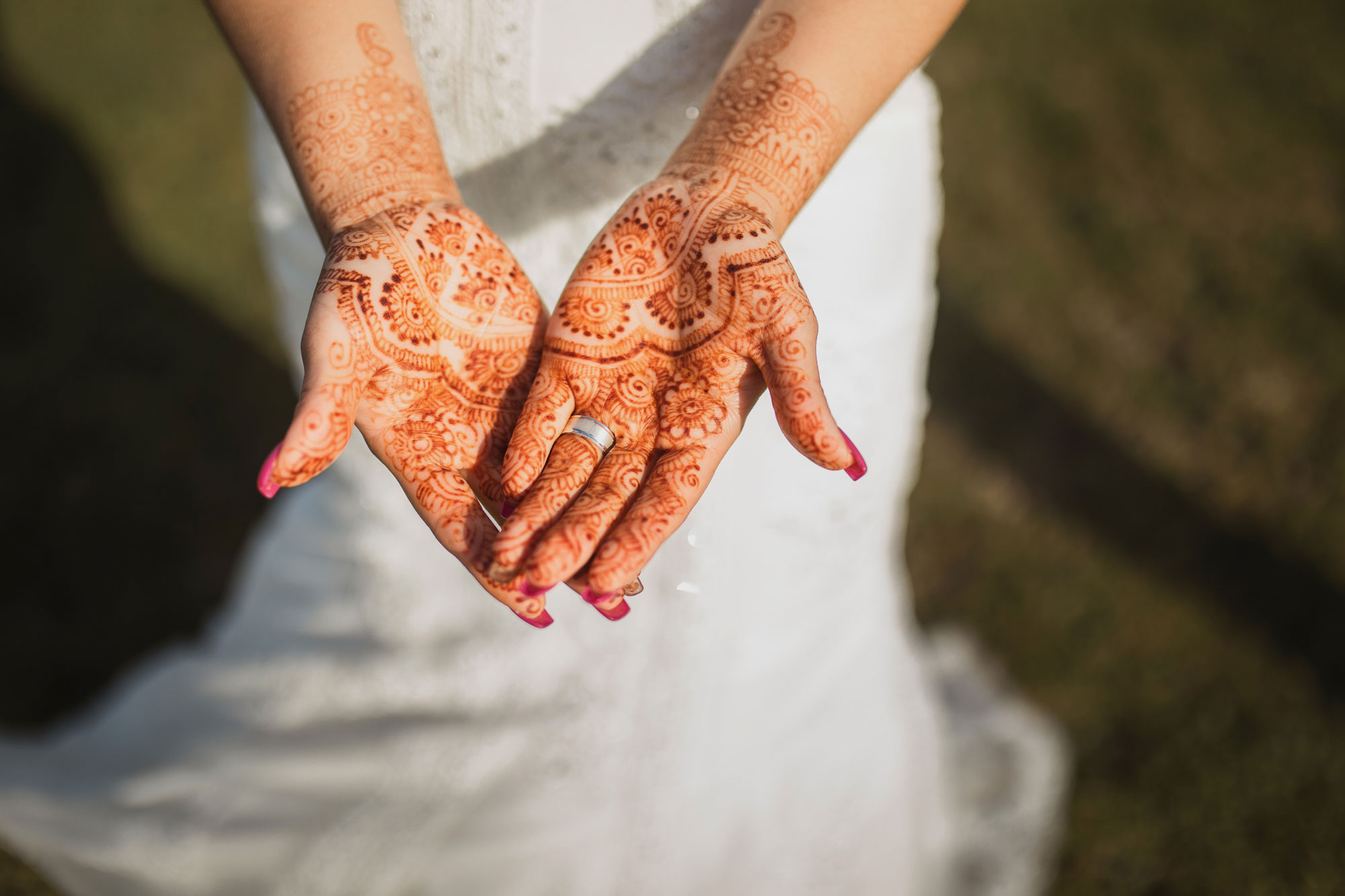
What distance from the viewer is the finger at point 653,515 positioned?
1.06 m

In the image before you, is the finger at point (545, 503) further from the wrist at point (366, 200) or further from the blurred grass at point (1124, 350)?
the blurred grass at point (1124, 350)

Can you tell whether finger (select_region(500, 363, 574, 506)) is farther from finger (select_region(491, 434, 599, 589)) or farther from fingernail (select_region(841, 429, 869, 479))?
fingernail (select_region(841, 429, 869, 479))

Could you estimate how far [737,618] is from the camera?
5.90ft

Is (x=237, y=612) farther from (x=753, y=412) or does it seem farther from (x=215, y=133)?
(x=215, y=133)

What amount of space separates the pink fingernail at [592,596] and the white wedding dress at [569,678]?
2.06 feet

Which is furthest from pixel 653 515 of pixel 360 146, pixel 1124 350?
pixel 1124 350

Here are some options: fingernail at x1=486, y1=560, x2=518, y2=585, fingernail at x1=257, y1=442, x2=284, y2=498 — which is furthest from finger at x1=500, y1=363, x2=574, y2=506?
fingernail at x1=257, y1=442, x2=284, y2=498

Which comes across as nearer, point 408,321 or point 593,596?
point 593,596

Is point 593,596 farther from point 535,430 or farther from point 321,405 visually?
point 321,405

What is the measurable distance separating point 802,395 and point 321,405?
584mm

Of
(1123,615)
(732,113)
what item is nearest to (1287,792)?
(1123,615)

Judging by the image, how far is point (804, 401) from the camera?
112cm

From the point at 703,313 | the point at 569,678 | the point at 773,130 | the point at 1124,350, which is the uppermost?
the point at 773,130

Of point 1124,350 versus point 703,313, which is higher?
point 703,313
